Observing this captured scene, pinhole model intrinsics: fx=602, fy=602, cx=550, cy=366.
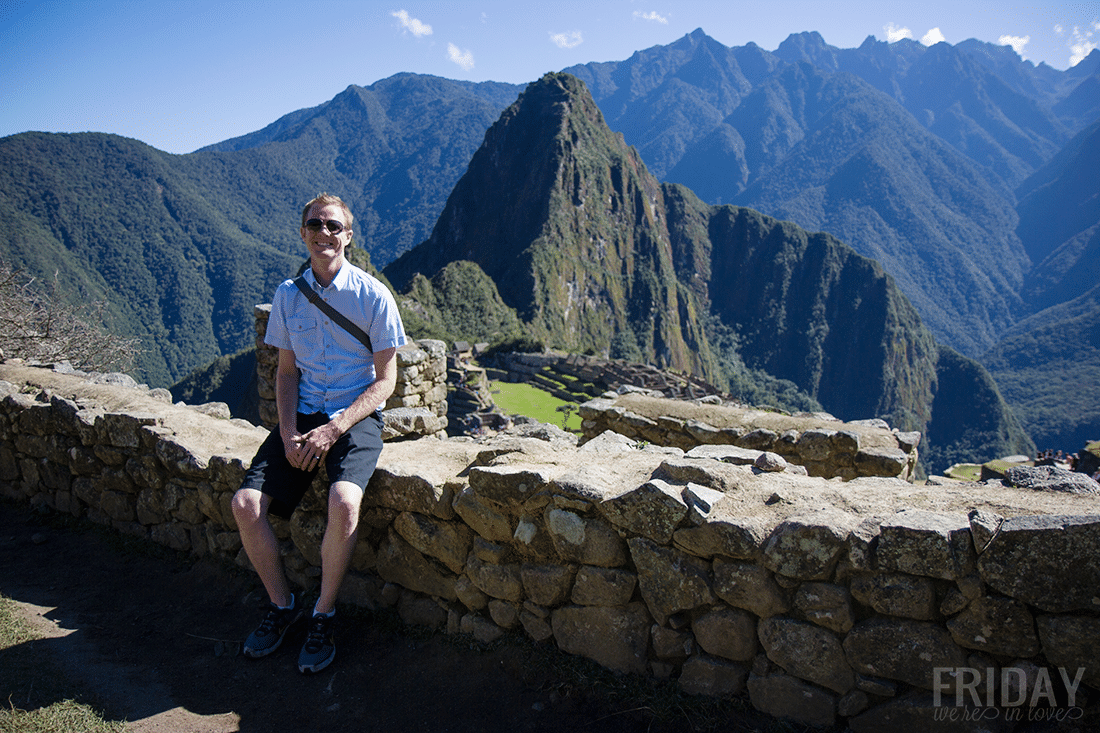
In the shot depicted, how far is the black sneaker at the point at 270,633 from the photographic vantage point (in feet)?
13.1

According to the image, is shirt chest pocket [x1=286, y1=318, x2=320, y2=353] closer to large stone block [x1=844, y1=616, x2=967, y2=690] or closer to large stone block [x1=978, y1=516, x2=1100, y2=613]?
large stone block [x1=844, y1=616, x2=967, y2=690]

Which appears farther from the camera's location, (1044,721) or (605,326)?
(605,326)

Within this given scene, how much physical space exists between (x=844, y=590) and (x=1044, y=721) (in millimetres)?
910

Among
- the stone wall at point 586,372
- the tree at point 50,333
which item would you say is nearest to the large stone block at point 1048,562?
the tree at point 50,333

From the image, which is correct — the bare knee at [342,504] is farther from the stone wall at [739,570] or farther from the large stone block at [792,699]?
the large stone block at [792,699]

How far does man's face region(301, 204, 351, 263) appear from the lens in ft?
13.9

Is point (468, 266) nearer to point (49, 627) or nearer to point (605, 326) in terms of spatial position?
point (605, 326)

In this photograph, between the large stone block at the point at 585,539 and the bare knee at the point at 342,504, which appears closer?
the large stone block at the point at 585,539

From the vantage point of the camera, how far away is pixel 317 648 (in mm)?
3859

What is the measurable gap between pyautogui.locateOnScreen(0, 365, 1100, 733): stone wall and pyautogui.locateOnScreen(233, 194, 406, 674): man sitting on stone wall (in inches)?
14.3

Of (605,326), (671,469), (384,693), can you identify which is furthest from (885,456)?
(605,326)

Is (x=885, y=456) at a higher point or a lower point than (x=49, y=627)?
higher

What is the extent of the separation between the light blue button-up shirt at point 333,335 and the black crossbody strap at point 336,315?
3cm

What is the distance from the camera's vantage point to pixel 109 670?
3.95 meters
